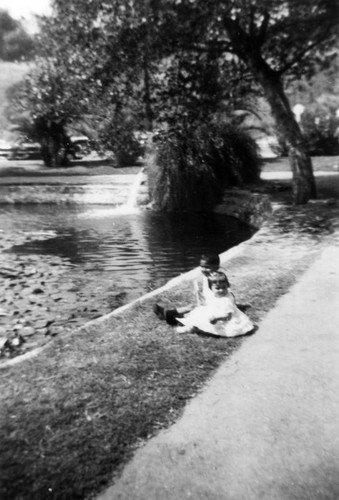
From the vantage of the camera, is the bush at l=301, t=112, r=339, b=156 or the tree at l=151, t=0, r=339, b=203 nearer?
the tree at l=151, t=0, r=339, b=203

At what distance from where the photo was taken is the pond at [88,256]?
799 cm

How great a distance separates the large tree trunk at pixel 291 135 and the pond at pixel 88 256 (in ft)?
6.82

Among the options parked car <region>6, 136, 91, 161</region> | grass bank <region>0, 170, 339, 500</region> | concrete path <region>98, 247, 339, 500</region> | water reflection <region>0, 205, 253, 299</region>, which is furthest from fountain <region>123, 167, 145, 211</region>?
parked car <region>6, 136, 91, 161</region>

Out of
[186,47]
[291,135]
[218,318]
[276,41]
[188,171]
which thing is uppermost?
[276,41]

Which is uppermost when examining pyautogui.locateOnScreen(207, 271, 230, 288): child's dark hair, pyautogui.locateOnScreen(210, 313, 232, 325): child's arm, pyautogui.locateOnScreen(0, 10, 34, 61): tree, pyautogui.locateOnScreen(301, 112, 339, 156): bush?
pyautogui.locateOnScreen(0, 10, 34, 61): tree

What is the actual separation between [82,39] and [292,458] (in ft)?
41.9

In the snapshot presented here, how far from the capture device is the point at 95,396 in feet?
Result: 13.7

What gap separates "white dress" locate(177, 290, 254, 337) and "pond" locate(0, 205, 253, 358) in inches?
95.5

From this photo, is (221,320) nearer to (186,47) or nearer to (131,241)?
(131,241)

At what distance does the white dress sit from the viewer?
555cm

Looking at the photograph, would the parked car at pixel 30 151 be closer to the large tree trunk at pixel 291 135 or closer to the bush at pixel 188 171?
the bush at pixel 188 171

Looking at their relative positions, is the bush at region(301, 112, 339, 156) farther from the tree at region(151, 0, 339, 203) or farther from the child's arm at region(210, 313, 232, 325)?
the child's arm at region(210, 313, 232, 325)

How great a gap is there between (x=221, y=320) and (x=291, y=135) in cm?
1033

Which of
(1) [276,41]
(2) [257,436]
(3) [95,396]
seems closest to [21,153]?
(1) [276,41]
